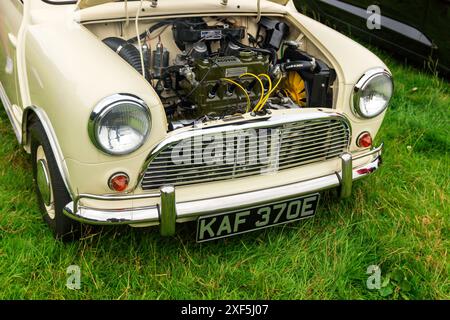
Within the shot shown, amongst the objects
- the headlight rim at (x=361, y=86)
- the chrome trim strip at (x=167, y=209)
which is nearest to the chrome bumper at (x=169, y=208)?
the chrome trim strip at (x=167, y=209)

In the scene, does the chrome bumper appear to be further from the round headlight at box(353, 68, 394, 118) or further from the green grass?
the round headlight at box(353, 68, 394, 118)

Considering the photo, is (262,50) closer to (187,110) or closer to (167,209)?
(187,110)

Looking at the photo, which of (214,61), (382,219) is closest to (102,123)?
(214,61)

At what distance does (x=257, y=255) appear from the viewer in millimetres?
2410

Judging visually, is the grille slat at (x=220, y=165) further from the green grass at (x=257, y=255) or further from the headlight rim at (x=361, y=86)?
the green grass at (x=257, y=255)

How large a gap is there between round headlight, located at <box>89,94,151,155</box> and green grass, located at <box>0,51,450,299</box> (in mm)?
578

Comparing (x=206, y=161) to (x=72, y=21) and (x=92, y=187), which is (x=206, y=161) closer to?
(x=92, y=187)

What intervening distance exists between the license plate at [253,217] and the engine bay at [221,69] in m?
0.40

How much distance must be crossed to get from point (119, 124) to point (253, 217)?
67 cm

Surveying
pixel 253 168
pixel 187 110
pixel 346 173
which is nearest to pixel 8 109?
pixel 187 110

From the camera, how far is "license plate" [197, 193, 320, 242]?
6.98 feet

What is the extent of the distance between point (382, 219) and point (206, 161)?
3.53ft

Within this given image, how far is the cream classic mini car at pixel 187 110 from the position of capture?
6.57 ft

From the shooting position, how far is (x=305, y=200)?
7.48 ft
